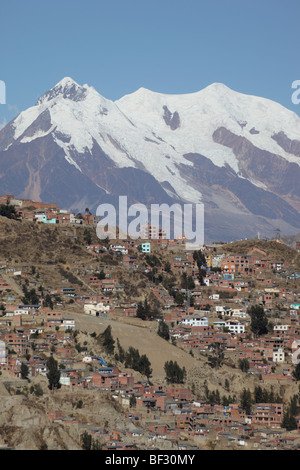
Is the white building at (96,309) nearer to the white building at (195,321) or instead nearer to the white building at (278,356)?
the white building at (195,321)

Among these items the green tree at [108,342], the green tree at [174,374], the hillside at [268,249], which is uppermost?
the hillside at [268,249]

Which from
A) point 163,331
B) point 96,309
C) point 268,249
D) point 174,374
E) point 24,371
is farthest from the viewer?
point 268,249

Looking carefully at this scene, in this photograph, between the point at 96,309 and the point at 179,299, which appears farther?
the point at 179,299

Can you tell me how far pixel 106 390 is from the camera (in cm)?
8219

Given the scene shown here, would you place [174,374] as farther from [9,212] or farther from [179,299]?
[9,212]

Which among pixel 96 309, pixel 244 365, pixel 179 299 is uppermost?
pixel 179 299

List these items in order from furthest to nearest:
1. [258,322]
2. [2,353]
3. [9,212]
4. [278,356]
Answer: [9,212]
[258,322]
[278,356]
[2,353]

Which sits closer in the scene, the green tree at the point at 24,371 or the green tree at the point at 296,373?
the green tree at the point at 24,371

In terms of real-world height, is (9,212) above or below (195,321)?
above

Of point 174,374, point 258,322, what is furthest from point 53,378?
point 258,322

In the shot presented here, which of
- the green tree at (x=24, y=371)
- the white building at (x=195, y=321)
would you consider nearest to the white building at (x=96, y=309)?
the white building at (x=195, y=321)
